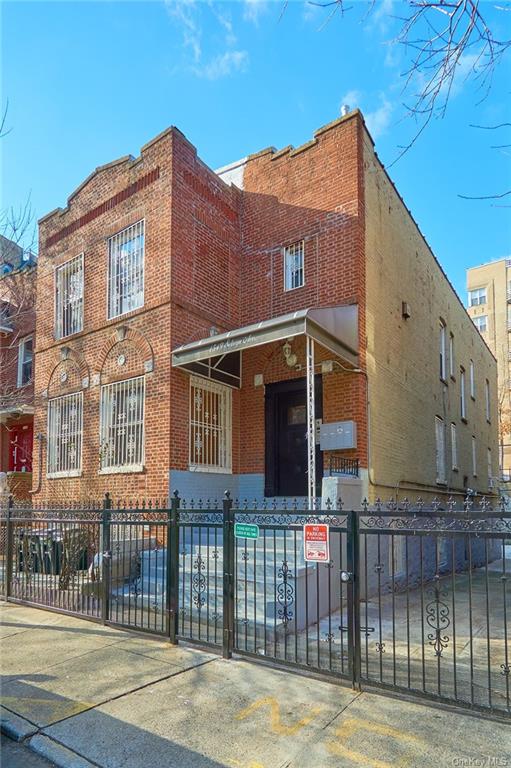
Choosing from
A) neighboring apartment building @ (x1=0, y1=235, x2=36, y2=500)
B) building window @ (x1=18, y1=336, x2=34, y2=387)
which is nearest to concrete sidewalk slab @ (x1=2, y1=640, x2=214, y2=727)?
neighboring apartment building @ (x1=0, y1=235, x2=36, y2=500)

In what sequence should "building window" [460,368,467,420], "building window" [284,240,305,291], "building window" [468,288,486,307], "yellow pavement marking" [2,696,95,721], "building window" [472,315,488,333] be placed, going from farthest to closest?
"building window" [468,288,486,307], "building window" [472,315,488,333], "building window" [460,368,467,420], "building window" [284,240,305,291], "yellow pavement marking" [2,696,95,721]

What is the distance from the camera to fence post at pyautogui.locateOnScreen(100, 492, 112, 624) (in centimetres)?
696

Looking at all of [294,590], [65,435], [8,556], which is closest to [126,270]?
[65,435]

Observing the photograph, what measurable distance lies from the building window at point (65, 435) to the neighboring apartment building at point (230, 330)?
0.05 meters

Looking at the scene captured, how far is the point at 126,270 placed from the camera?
38.6 feet

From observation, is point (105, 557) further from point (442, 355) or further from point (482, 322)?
point (482, 322)

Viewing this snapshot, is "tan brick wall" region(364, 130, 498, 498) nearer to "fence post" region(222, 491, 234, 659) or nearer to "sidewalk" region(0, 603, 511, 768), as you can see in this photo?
"fence post" region(222, 491, 234, 659)

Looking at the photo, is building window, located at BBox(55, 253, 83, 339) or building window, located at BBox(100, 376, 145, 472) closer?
building window, located at BBox(100, 376, 145, 472)

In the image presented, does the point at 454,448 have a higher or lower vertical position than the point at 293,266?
lower

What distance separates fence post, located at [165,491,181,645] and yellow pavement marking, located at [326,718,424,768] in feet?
8.37

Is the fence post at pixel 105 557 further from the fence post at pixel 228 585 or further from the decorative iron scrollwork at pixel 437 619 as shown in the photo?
the decorative iron scrollwork at pixel 437 619

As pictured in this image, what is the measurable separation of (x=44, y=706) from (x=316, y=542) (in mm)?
2687

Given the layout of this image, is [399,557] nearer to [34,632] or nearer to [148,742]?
[34,632]

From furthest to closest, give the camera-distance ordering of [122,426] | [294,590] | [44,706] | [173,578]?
[122,426]
[173,578]
[294,590]
[44,706]
